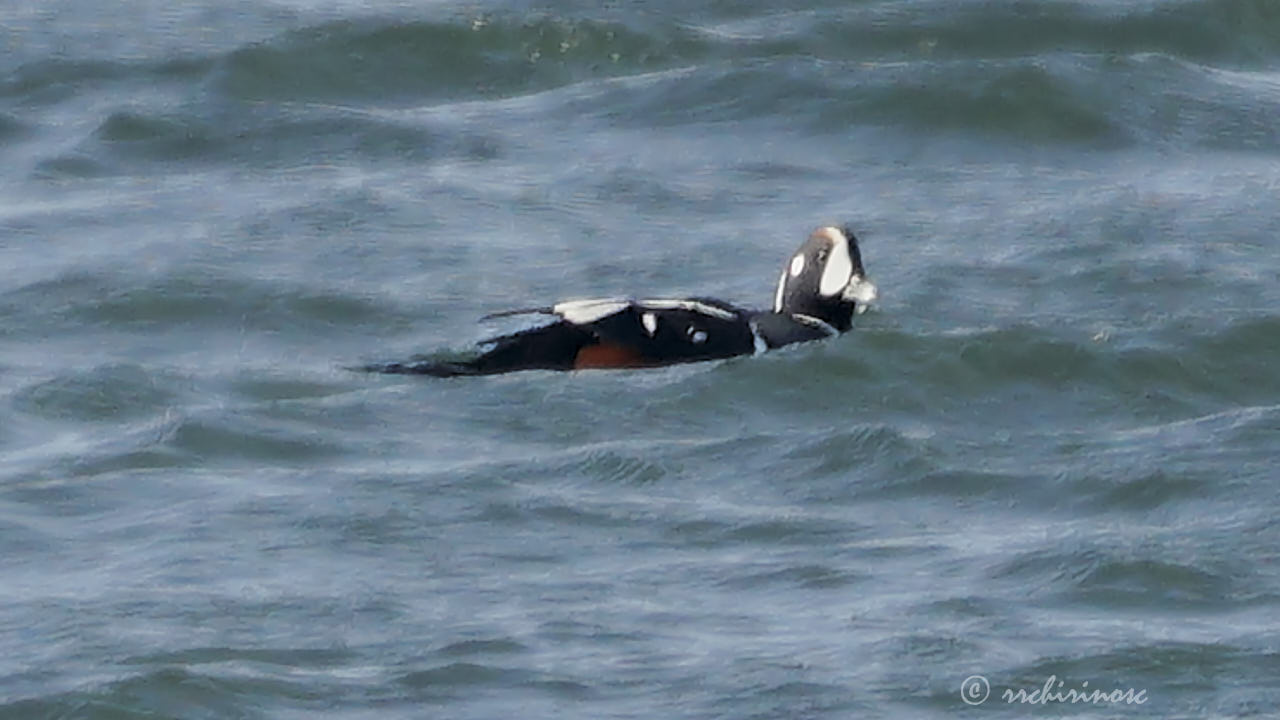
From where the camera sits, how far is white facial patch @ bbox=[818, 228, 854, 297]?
12.2 metres

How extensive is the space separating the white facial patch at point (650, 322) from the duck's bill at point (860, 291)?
2.97 feet

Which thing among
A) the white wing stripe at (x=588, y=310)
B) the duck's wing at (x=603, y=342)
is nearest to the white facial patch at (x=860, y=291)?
the duck's wing at (x=603, y=342)

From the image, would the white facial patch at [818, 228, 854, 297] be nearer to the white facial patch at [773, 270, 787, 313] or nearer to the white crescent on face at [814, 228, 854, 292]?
the white crescent on face at [814, 228, 854, 292]

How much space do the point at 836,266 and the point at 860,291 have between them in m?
0.13

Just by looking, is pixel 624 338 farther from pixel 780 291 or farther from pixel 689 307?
pixel 780 291

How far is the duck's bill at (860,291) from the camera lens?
1210cm

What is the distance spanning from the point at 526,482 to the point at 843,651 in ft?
6.04

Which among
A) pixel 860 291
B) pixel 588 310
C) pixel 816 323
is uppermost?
pixel 588 310

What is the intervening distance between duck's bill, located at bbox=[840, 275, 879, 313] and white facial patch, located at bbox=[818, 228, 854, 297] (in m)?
0.02

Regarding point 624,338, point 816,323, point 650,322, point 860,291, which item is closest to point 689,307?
point 650,322

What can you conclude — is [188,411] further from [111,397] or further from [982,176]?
[982,176]

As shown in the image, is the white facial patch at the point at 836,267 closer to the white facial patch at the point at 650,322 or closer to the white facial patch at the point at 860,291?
the white facial patch at the point at 860,291

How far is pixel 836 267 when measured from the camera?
12148mm

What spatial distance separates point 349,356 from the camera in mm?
11953
